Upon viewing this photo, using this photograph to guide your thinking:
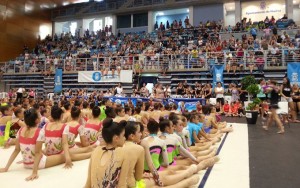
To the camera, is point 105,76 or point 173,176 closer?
point 173,176

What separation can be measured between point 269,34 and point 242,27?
2409 millimetres

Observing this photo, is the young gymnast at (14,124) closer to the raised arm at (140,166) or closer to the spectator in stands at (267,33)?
the raised arm at (140,166)

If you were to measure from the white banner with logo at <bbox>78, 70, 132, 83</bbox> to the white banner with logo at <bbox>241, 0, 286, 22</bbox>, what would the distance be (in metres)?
13.0

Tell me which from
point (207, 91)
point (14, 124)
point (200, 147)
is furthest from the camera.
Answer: point (207, 91)

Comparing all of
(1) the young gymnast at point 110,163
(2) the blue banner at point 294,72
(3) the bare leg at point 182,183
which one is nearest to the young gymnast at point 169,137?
(3) the bare leg at point 182,183

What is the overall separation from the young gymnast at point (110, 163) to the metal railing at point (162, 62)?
42.8 ft

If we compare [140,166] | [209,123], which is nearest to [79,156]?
[140,166]

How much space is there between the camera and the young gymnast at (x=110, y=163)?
2061 millimetres

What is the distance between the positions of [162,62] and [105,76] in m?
3.80

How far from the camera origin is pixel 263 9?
74.7 ft

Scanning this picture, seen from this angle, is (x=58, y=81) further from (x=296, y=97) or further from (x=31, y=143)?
(x=31, y=143)

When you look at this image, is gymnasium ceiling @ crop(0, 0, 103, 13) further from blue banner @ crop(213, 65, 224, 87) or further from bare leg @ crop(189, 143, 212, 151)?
bare leg @ crop(189, 143, 212, 151)

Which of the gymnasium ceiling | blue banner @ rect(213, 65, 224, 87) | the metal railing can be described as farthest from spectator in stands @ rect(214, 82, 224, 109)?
the gymnasium ceiling

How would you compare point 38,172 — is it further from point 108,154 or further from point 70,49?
point 70,49
